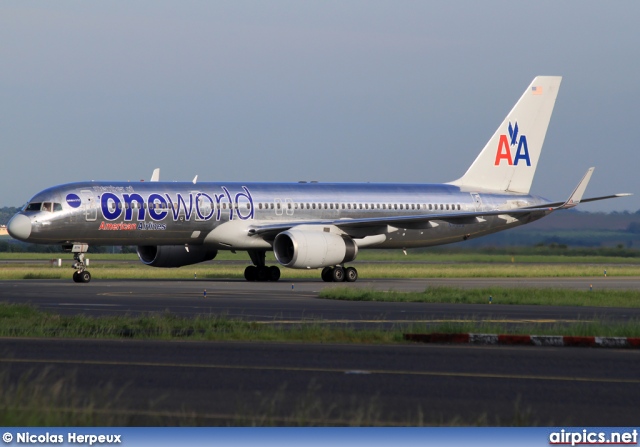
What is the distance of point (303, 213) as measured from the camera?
46.7 meters

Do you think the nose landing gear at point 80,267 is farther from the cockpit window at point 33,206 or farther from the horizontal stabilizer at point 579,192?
the horizontal stabilizer at point 579,192

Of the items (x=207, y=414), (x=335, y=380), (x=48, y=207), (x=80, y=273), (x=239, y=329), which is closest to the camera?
(x=207, y=414)

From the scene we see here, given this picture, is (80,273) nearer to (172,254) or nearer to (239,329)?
(172,254)

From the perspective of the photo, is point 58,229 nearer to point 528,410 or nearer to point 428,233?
point 428,233

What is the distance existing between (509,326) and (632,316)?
16.6 ft

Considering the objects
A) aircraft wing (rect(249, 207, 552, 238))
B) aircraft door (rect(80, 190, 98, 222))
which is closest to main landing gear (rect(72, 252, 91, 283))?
aircraft door (rect(80, 190, 98, 222))

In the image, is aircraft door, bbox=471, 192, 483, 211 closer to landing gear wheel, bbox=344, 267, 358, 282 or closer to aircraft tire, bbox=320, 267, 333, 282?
landing gear wheel, bbox=344, 267, 358, 282

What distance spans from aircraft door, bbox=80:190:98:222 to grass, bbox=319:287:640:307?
1088cm

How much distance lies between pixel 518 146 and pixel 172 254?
16.7 metres

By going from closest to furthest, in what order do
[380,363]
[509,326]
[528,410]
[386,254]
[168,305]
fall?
[528,410]
[380,363]
[509,326]
[168,305]
[386,254]

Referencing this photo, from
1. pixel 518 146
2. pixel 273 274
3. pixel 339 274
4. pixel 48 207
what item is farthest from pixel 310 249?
pixel 518 146

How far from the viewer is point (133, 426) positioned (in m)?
10.5

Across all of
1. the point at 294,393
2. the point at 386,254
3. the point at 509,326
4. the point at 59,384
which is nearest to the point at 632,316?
the point at 509,326

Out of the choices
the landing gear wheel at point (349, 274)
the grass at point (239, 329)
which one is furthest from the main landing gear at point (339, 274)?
the grass at point (239, 329)
